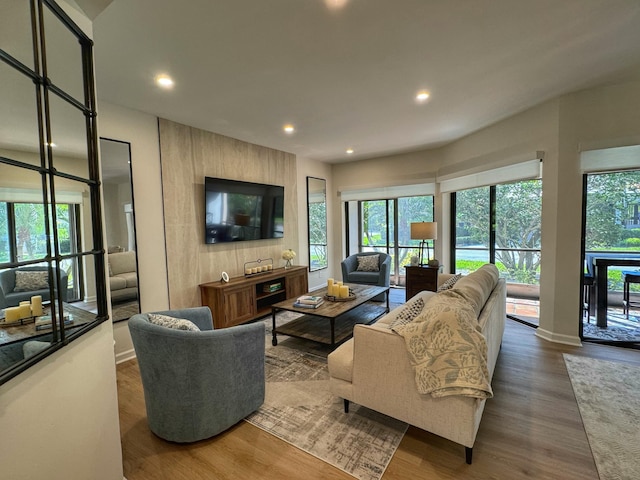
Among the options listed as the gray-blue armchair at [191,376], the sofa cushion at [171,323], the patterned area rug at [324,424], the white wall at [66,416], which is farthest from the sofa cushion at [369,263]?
the white wall at [66,416]

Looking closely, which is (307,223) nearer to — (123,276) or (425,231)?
(425,231)

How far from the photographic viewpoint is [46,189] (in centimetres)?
112

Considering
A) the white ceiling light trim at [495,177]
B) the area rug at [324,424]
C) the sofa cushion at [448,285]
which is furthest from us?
the white ceiling light trim at [495,177]

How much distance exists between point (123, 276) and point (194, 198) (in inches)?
51.9

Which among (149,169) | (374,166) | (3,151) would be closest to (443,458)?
(3,151)

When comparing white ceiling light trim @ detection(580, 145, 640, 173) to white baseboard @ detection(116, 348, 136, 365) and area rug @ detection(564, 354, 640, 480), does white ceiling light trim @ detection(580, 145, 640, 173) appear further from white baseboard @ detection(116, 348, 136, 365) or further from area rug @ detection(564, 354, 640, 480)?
white baseboard @ detection(116, 348, 136, 365)

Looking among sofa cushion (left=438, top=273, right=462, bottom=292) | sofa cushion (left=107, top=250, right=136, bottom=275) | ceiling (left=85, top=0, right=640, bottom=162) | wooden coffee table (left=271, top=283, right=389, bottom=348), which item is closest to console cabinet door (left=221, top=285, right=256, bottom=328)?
wooden coffee table (left=271, top=283, right=389, bottom=348)

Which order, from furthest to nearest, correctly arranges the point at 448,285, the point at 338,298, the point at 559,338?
1. the point at 338,298
2. the point at 559,338
3. the point at 448,285

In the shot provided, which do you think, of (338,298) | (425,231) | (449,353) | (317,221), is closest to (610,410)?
(449,353)

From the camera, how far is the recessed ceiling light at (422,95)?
117 inches

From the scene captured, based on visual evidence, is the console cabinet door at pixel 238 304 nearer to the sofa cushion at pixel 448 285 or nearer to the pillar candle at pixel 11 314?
the sofa cushion at pixel 448 285

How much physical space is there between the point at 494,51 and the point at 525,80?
82 cm

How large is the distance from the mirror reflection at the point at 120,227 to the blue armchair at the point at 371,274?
11.3ft

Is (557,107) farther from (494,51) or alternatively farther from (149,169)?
(149,169)
